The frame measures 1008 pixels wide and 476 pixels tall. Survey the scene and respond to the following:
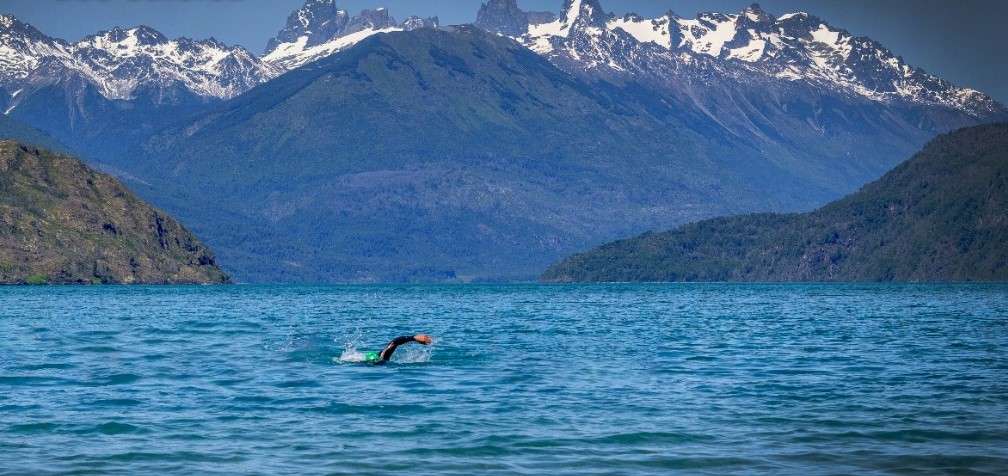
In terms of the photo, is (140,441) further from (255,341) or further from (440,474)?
(255,341)

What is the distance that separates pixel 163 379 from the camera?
6181cm

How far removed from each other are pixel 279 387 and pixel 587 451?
20931mm

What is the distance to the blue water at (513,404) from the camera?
4006 cm

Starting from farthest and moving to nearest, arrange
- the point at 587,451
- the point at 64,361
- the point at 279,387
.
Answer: the point at 64,361
the point at 279,387
the point at 587,451

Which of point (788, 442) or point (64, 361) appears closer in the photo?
point (788, 442)

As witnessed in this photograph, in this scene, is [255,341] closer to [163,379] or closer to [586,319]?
[163,379]

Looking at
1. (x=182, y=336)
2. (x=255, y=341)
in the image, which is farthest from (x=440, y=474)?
(x=182, y=336)

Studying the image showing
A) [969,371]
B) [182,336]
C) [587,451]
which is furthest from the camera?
[182,336]

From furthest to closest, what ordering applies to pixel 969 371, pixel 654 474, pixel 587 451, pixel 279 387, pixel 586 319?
pixel 586 319
pixel 969 371
pixel 279 387
pixel 587 451
pixel 654 474

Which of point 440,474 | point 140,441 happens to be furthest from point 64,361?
point 440,474

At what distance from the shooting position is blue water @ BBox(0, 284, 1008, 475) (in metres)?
40.1

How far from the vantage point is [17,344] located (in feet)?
280

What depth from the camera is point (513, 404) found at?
51.9 m

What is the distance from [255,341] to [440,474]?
53727mm
